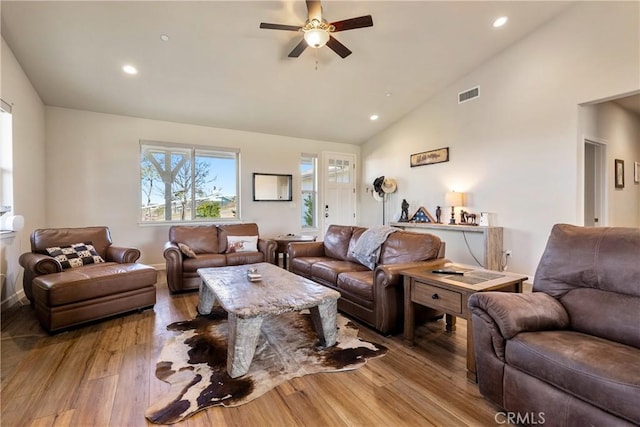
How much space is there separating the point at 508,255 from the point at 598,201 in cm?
166

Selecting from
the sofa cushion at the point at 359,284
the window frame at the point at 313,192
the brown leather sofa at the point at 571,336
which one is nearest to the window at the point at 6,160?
the sofa cushion at the point at 359,284

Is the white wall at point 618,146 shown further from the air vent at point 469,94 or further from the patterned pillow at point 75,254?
the patterned pillow at point 75,254

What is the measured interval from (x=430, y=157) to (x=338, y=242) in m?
3.08

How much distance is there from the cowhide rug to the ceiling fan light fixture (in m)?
2.82

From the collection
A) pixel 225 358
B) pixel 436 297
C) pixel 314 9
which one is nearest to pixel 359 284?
pixel 436 297

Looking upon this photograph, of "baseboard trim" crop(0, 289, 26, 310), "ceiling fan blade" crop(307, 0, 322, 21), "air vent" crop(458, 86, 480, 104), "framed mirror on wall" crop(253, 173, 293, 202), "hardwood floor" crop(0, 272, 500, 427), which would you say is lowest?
"hardwood floor" crop(0, 272, 500, 427)

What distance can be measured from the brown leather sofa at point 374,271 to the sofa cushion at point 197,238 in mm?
1347

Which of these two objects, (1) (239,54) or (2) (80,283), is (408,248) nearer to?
(2) (80,283)

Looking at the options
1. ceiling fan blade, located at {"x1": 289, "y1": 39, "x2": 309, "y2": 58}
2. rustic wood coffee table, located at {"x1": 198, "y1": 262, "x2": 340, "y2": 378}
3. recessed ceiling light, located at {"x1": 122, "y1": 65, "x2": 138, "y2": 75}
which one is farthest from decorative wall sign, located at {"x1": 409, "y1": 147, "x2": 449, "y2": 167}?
recessed ceiling light, located at {"x1": 122, "y1": 65, "x2": 138, "y2": 75}

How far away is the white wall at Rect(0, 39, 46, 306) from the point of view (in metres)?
3.22

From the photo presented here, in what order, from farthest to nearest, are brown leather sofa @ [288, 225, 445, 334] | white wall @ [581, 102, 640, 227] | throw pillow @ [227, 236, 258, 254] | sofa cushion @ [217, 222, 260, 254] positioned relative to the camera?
sofa cushion @ [217, 222, 260, 254] < throw pillow @ [227, 236, 258, 254] < white wall @ [581, 102, 640, 227] < brown leather sofa @ [288, 225, 445, 334]

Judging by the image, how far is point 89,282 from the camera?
2.76 meters

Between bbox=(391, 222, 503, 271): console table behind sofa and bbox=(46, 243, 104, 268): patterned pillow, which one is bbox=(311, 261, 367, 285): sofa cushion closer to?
bbox=(391, 222, 503, 271): console table behind sofa

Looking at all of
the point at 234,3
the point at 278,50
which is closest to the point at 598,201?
the point at 278,50
